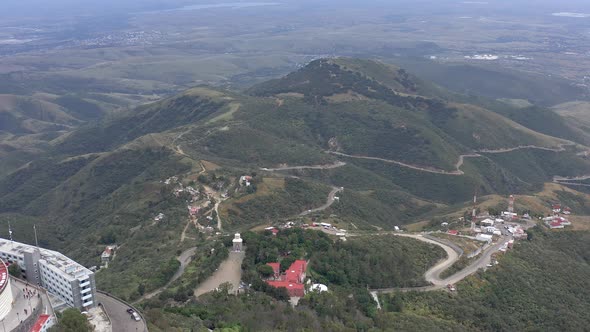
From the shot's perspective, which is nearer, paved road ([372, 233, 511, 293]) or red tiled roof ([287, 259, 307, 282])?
red tiled roof ([287, 259, 307, 282])

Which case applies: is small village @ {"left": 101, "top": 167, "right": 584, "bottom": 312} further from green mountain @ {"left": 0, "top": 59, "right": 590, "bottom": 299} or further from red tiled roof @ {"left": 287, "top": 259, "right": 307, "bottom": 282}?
green mountain @ {"left": 0, "top": 59, "right": 590, "bottom": 299}

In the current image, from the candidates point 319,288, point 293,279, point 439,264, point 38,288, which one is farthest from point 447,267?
point 38,288

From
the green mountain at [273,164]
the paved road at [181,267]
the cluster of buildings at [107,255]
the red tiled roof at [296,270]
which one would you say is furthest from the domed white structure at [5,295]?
the cluster of buildings at [107,255]

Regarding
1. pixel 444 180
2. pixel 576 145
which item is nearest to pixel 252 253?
pixel 444 180

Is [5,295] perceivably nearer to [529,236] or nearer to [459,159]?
[529,236]

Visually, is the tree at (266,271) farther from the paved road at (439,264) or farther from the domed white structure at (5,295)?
the domed white structure at (5,295)

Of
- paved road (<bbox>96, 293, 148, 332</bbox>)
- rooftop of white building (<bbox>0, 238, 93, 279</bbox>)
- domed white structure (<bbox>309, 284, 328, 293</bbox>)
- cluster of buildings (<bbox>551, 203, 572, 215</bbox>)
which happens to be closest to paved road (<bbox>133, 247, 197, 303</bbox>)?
paved road (<bbox>96, 293, 148, 332</bbox>)
